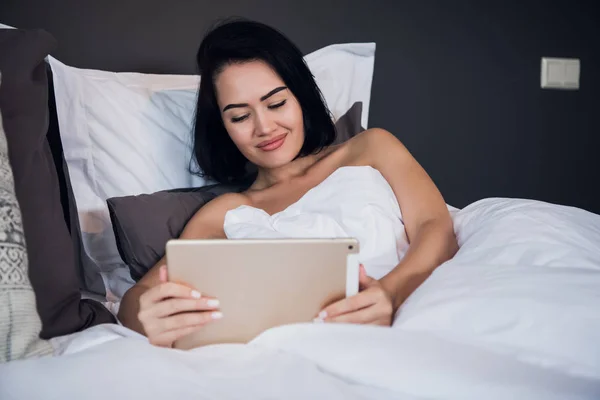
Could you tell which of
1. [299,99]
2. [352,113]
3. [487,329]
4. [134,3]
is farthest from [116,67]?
[487,329]

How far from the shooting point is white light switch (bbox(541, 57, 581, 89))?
2.14m

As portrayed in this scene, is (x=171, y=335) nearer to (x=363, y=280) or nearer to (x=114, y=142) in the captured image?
(x=363, y=280)

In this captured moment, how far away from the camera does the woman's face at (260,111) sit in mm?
1411

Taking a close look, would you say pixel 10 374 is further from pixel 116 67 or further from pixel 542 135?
pixel 542 135

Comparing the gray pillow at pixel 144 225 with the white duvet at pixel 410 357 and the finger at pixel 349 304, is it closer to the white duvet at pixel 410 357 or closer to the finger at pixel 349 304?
the white duvet at pixel 410 357

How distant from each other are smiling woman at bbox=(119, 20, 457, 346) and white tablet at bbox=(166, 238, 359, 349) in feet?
0.91

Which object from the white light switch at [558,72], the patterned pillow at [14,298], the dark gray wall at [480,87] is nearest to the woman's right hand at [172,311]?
the patterned pillow at [14,298]

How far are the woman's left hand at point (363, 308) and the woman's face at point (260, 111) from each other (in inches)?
22.4

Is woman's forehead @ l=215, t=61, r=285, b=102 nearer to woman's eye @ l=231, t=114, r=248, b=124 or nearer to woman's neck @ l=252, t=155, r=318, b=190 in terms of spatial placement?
woman's eye @ l=231, t=114, r=248, b=124

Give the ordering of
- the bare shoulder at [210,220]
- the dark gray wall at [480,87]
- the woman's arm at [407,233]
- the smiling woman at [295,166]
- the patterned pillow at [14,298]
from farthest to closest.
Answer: the dark gray wall at [480,87] → the bare shoulder at [210,220] → the smiling woman at [295,166] → the woman's arm at [407,233] → the patterned pillow at [14,298]

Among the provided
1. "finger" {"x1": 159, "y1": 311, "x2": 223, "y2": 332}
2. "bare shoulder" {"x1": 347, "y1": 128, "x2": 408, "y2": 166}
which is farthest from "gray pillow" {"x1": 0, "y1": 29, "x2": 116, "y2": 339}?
"bare shoulder" {"x1": 347, "y1": 128, "x2": 408, "y2": 166}

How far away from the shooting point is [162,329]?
0.91 metres

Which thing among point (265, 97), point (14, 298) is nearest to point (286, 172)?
point (265, 97)

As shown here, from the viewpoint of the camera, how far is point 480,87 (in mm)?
2125
